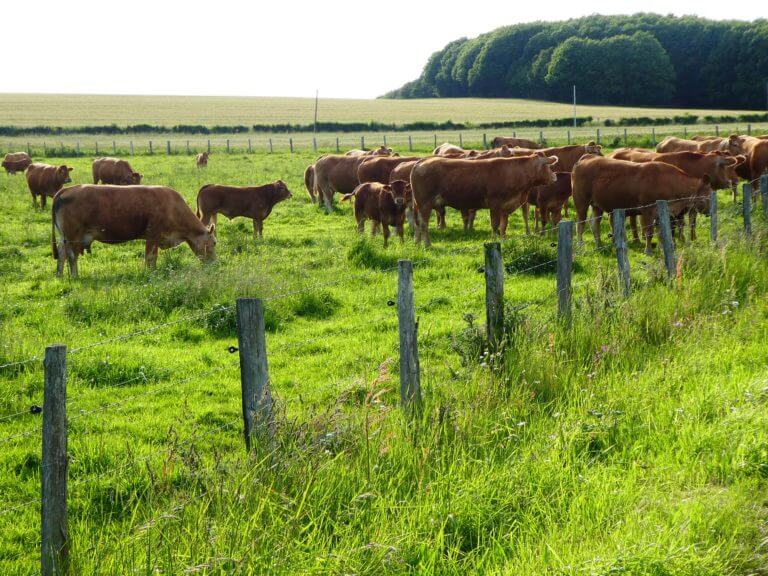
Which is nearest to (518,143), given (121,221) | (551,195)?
(551,195)

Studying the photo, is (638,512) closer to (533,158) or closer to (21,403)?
(21,403)

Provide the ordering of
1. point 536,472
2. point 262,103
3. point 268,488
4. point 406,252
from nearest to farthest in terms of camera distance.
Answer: point 268,488, point 536,472, point 406,252, point 262,103

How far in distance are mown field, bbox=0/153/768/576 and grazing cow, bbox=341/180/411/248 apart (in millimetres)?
5224

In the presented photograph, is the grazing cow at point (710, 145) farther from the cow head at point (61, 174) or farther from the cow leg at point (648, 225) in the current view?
the cow head at point (61, 174)

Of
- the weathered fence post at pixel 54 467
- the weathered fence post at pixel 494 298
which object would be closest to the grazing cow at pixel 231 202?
the weathered fence post at pixel 494 298

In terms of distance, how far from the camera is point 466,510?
4410 millimetres

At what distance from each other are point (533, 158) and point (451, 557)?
13.3m

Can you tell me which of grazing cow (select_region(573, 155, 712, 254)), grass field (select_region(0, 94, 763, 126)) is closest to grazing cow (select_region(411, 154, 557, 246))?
grazing cow (select_region(573, 155, 712, 254))

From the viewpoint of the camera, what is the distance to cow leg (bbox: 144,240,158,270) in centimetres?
1373

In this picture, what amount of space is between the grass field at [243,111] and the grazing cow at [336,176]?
48.1 m

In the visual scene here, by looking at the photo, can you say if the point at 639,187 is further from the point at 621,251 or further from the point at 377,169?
the point at 377,169

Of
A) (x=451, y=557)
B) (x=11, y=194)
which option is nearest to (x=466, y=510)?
(x=451, y=557)

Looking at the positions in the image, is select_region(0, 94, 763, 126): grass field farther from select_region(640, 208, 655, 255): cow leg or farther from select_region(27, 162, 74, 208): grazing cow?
select_region(640, 208, 655, 255): cow leg

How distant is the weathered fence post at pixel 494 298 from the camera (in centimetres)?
651
